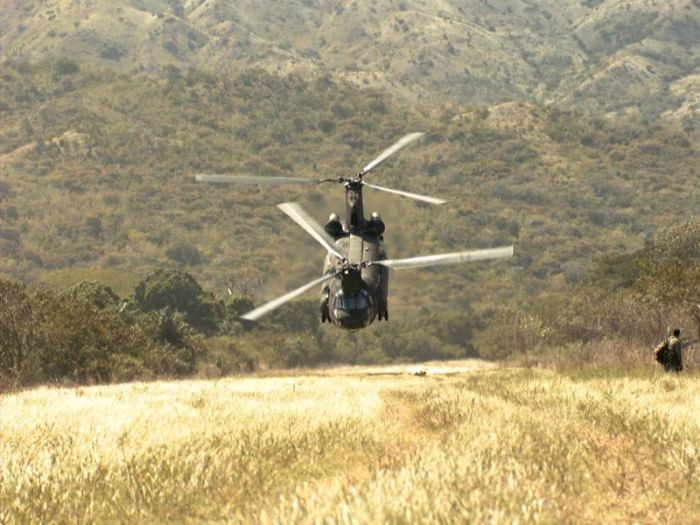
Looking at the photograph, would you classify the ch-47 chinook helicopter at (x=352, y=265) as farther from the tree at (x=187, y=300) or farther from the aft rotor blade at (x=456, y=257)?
the tree at (x=187, y=300)

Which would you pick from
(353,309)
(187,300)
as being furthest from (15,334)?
(187,300)

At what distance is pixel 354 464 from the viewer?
10.4 m

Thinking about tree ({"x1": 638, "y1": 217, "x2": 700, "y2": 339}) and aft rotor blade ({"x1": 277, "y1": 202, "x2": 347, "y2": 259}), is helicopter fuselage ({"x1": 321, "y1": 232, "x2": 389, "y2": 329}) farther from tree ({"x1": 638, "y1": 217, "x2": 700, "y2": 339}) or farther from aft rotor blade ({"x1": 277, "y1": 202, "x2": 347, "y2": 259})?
tree ({"x1": 638, "y1": 217, "x2": 700, "y2": 339})

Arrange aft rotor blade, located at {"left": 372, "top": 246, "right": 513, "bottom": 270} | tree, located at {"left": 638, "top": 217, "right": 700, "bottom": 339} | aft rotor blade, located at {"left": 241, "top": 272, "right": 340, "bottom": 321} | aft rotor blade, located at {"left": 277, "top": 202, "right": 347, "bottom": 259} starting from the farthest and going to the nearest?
1. tree, located at {"left": 638, "top": 217, "right": 700, "bottom": 339}
2. aft rotor blade, located at {"left": 277, "top": 202, "right": 347, "bottom": 259}
3. aft rotor blade, located at {"left": 241, "top": 272, "right": 340, "bottom": 321}
4. aft rotor blade, located at {"left": 372, "top": 246, "right": 513, "bottom": 270}

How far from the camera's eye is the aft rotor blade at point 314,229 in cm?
2777

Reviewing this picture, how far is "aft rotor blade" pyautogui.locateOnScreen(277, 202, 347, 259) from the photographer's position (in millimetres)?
27766

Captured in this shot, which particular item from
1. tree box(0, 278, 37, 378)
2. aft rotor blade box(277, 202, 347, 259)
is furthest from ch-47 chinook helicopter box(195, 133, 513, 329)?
tree box(0, 278, 37, 378)

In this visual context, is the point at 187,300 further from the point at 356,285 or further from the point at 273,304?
the point at 273,304

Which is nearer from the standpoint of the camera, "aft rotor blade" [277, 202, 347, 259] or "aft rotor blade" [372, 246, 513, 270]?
"aft rotor blade" [372, 246, 513, 270]

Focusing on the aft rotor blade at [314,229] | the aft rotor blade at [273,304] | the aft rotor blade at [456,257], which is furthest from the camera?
the aft rotor blade at [314,229]

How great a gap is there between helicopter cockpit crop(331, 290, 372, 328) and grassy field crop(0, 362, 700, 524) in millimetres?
10909

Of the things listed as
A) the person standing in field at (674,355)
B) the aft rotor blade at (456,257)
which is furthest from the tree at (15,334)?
the person standing in field at (674,355)

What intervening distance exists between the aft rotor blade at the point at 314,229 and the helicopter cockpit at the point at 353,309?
51.7 inches

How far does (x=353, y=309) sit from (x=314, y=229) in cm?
327
